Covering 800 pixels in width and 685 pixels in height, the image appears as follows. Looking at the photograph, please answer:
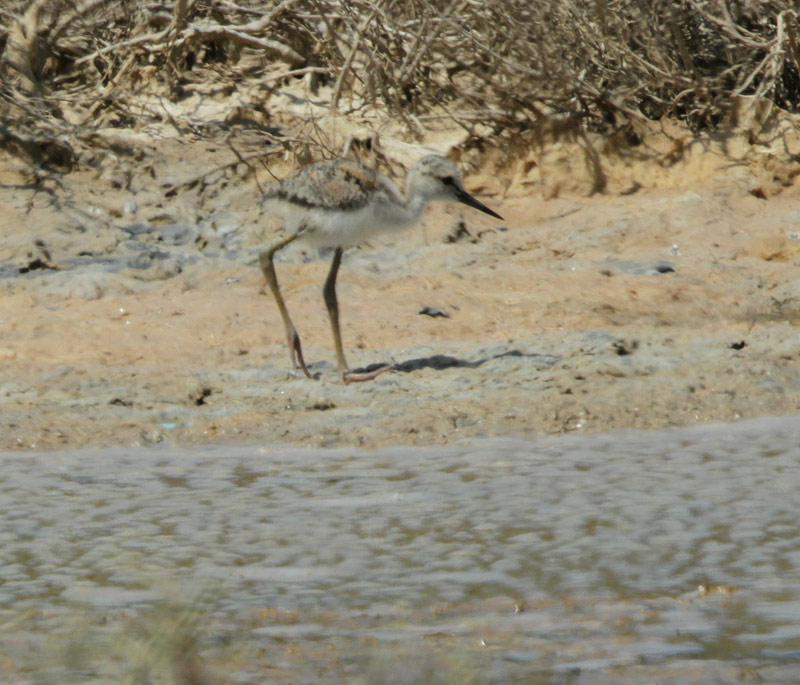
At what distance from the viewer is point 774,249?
7.54 meters

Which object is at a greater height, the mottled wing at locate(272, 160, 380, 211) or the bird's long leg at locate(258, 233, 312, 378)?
the mottled wing at locate(272, 160, 380, 211)

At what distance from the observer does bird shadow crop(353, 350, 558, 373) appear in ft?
19.2

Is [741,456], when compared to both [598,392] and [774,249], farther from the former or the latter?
[774,249]

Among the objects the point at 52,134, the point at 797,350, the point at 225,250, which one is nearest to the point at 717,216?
the point at 797,350

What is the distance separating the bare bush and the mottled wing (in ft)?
7.62

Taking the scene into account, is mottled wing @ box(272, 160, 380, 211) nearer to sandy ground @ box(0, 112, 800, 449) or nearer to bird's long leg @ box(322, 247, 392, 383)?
bird's long leg @ box(322, 247, 392, 383)

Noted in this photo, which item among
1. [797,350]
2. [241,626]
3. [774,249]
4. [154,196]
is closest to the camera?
[241,626]

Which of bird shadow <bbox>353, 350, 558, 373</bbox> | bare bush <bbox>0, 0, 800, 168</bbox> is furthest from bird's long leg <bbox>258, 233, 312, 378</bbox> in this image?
bare bush <bbox>0, 0, 800, 168</bbox>

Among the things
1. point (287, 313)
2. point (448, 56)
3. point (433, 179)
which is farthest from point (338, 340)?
point (448, 56)

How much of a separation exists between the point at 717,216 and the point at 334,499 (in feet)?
15.1

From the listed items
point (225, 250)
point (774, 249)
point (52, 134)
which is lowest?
point (774, 249)

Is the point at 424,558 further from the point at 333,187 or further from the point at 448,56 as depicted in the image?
the point at 448,56

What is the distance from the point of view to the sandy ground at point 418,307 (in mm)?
5234

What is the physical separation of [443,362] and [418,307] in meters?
0.89
